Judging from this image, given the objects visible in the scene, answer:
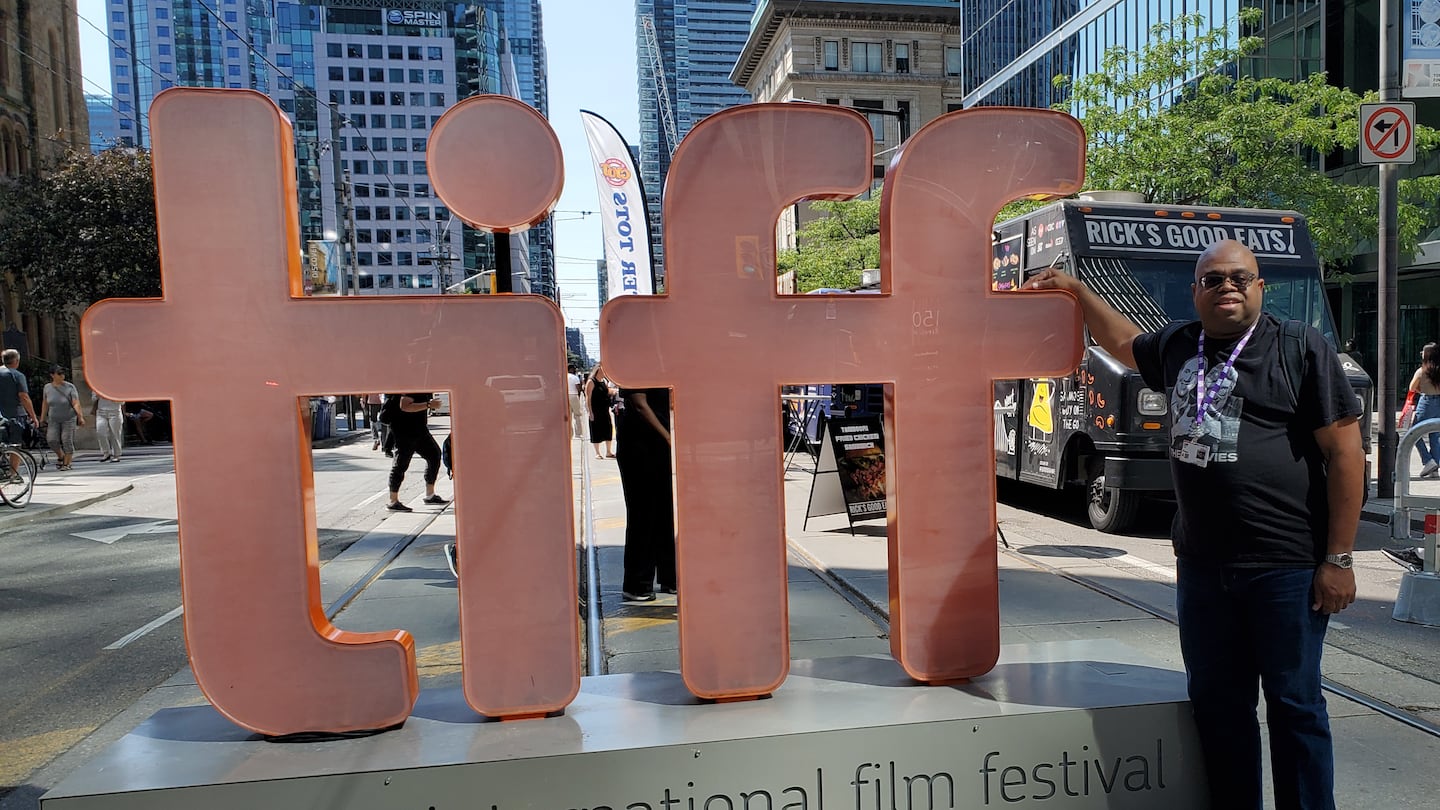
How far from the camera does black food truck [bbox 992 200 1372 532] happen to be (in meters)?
7.95

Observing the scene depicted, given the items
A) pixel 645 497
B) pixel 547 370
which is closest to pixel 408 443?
pixel 645 497

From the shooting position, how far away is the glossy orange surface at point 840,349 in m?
2.71

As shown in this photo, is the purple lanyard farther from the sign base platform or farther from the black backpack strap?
the sign base platform

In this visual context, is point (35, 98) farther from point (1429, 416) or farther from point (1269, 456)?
point (1269, 456)

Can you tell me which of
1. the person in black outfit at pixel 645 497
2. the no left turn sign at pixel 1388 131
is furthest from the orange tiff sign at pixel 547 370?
the no left turn sign at pixel 1388 131

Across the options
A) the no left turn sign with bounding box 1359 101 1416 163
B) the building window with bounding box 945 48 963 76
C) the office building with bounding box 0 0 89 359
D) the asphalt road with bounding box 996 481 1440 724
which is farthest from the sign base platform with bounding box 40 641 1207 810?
the building window with bounding box 945 48 963 76

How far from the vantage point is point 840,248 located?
102 feet

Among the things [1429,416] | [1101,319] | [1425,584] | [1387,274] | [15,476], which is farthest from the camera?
[15,476]

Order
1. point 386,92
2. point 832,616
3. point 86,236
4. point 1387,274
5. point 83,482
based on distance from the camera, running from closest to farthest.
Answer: point 832,616 < point 1387,274 < point 83,482 < point 86,236 < point 386,92

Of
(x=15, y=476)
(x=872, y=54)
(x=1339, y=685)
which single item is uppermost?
(x=872, y=54)

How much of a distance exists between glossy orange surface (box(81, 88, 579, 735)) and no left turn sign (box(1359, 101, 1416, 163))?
9.84 meters

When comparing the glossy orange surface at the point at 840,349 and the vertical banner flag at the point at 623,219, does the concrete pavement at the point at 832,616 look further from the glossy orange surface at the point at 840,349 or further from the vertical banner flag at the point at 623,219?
the vertical banner flag at the point at 623,219

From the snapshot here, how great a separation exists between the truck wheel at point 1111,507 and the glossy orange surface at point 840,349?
5963mm

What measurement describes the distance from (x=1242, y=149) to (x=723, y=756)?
14.5m
